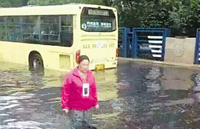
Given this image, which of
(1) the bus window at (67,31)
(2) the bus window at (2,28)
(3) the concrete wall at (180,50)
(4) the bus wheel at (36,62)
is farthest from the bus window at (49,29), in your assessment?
(3) the concrete wall at (180,50)

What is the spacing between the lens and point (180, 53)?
1709 centimetres

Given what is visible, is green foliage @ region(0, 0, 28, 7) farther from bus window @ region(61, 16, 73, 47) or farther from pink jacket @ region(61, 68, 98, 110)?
pink jacket @ region(61, 68, 98, 110)

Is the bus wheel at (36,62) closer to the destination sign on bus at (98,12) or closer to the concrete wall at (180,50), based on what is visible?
the destination sign on bus at (98,12)

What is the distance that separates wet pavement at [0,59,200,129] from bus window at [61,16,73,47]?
124cm

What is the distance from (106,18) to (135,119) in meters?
7.66

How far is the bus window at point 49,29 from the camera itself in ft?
45.1

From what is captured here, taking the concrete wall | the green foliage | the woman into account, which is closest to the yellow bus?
the concrete wall

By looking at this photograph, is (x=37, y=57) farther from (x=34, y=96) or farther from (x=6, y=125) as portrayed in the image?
(x=6, y=125)

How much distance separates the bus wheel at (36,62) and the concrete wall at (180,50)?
21.7 feet

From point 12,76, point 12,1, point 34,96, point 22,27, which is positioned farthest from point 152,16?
point 12,1

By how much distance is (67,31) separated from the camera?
523 inches

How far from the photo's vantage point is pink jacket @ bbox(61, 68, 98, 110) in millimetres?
Result: 5191

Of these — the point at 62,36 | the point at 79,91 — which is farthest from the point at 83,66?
the point at 62,36

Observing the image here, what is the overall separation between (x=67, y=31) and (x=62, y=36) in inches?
13.1
